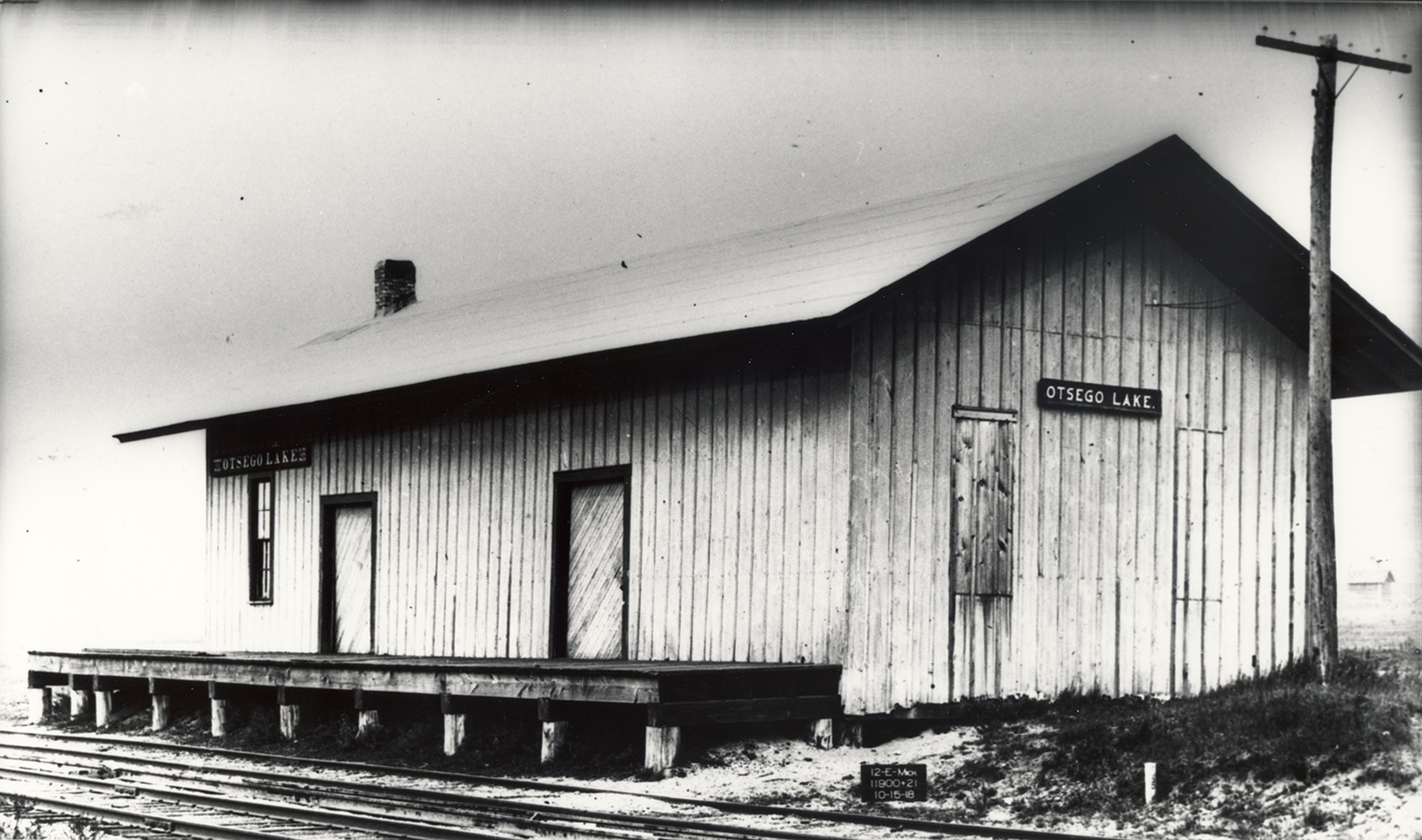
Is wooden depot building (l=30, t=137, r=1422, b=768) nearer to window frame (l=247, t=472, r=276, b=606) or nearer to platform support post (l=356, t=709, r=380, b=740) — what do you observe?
platform support post (l=356, t=709, r=380, b=740)

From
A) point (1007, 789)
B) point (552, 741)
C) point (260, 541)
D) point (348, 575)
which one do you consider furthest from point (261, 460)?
point (1007, 789)

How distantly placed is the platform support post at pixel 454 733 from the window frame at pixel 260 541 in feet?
24.5

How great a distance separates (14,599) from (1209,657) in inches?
1230

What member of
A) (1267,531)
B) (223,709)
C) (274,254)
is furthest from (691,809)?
(274,254)

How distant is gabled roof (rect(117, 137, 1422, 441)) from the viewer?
1387 centimetres

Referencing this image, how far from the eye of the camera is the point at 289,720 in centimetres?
1647

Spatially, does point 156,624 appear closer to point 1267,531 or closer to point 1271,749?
point 1267,531

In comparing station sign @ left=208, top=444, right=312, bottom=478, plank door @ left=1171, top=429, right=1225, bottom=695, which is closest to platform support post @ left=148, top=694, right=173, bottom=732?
station sign @ left=208, top=444, right=312, bottom=478

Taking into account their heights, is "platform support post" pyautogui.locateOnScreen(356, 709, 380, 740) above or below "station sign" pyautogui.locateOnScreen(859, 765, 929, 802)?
below

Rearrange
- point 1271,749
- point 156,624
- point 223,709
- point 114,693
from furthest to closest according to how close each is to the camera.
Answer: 1. point 156,624
2. point 114,693
3. point 223,709
4. point 1271,749

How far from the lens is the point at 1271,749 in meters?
10.3

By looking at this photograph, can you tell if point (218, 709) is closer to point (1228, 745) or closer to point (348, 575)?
point (348, 575)

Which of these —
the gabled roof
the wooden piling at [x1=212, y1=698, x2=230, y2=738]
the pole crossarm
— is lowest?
the wooden piling at [x1=212, y1=698, x2=230, y2=738]

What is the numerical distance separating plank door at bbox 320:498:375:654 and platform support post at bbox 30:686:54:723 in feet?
12.7
